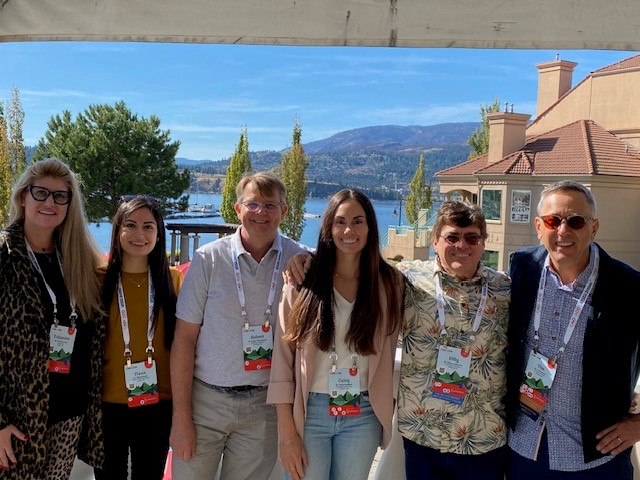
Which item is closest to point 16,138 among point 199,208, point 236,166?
point 236,166

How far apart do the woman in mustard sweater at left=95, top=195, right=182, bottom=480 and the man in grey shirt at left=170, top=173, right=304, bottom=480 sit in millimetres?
142

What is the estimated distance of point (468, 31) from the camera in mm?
1765

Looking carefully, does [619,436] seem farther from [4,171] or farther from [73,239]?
[4,171]

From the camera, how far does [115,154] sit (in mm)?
33719

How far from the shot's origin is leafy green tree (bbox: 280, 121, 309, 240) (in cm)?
2952

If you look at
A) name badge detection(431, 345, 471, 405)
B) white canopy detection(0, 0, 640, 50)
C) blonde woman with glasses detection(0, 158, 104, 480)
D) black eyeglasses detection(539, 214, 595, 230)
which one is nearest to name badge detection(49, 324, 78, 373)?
blonde woman with glasses detection(0, 158, 104, 480)

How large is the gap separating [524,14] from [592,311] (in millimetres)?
1065

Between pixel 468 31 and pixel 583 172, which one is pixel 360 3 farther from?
pixel 583 172

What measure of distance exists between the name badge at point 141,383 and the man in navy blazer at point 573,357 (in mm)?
1460

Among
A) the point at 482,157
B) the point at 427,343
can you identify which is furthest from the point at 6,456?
the point at 482,157

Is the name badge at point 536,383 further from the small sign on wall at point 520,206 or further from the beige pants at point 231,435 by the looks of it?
the small sign on wall at point 520,206

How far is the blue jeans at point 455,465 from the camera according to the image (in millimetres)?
2117

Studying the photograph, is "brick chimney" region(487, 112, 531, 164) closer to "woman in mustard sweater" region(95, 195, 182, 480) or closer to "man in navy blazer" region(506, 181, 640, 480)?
"man in navy blazer" region(506, 181, 640, 480)

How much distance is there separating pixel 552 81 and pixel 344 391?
32.0 meters
